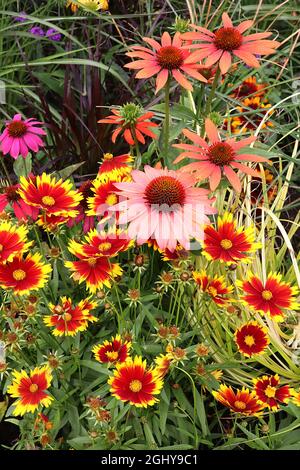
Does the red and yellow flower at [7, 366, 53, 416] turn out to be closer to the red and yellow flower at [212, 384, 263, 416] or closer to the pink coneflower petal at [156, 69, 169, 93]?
the red and yellow flower at [212, 384, 263, 416]

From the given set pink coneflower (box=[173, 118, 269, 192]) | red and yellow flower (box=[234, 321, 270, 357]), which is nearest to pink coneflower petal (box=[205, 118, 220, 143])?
pink coneflower (box=[173, 118, 269, 192])

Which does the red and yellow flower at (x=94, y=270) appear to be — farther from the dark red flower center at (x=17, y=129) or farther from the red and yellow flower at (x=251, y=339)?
the dark red flower center at (x=17, y=129)

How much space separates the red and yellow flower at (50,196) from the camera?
3.67 ft

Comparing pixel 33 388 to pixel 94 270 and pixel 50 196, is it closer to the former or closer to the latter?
pixel 94 270

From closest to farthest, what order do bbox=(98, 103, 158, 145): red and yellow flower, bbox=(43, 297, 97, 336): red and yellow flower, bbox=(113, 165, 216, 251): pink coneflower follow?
bbox=(113, 165, 216, 251): pink coneflower
bbox=(43, 297, 97, 336): red and yellow flower
bbox=(98, 103, 158, 145): red and yellow flower

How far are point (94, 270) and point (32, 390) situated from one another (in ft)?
0.76

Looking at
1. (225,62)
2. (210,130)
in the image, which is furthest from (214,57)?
(210,130)

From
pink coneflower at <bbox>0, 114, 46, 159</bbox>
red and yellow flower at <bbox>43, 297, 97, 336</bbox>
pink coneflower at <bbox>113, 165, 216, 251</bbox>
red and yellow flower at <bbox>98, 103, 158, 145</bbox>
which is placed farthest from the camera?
pink coneflower at <bbox>0, 114, 46, 159</bbox>

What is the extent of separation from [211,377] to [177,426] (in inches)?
4.7

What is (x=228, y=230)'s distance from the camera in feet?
3.60

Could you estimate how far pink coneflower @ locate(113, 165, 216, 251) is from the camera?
38.0 inches

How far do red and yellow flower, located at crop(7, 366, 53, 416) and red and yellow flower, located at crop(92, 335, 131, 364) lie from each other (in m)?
0.09

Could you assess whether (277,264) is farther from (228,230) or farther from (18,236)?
(18,236)

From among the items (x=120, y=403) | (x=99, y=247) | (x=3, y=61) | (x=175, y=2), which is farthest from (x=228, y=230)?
(x=175, y=2)
